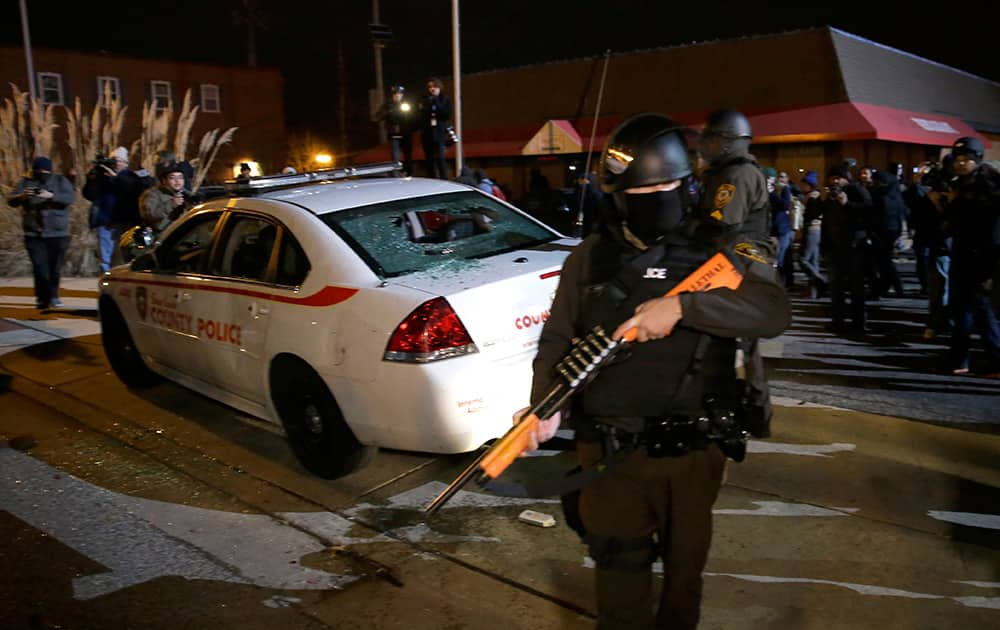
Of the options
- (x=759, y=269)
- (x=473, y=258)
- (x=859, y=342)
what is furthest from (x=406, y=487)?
(x=859, y=342)

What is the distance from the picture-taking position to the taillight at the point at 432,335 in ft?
13.1

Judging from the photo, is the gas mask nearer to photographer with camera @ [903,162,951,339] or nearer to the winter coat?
photographer with camera @ [903,162,951,339]

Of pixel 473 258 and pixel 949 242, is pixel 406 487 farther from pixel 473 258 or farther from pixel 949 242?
pixel 949 242

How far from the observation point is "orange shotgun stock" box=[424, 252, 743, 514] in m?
2.38

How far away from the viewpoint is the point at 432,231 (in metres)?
5.03

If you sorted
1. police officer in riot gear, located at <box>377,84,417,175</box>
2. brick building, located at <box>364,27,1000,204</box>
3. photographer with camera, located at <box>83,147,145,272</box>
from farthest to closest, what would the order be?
brick building, located at <box>364,27,1000,204</box> < police officer in riot gear, located at <box>377,84,417,175</box> < photographer with camera, located at <box>83,147,145,272</box>

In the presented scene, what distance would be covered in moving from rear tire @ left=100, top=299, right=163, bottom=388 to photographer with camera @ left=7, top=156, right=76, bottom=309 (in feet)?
11.2

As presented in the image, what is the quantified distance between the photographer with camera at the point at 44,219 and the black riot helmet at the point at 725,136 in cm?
733

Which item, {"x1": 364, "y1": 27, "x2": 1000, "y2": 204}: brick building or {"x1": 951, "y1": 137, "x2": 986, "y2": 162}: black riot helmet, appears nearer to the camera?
{"x1": 951, "y1": 137, "x2": 986, "y2": 162}: black riot helmet

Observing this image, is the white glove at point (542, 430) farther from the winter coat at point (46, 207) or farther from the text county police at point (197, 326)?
the winter coat at point (46, 207)

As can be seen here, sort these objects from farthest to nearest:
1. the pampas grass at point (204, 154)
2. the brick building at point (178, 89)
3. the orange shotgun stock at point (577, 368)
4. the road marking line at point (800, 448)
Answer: the brick building at point (178, 89) → the pampas grass at point (204, 154) → the road marking line at point (800, 448) → the orange shotgun stock at point (577, 368)

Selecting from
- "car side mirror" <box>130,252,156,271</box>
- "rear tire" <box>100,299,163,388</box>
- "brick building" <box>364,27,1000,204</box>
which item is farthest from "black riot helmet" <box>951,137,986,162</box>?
"brick building" <box>364,27,1000,204</box>

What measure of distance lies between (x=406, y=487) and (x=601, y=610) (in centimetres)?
224

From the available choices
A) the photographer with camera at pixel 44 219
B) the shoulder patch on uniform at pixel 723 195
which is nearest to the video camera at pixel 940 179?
the shoulder patch on uniform at pixel 723 195
